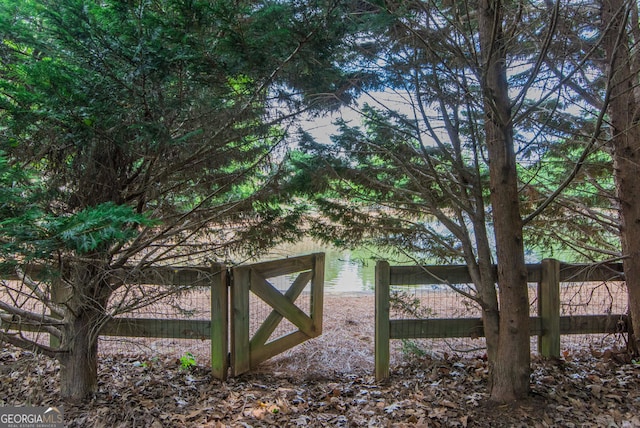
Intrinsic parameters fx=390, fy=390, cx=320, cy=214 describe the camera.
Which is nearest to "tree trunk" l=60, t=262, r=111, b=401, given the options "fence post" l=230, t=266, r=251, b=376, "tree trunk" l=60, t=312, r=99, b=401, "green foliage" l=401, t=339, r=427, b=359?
"tree trunk" l=60, t=312, r=99, b=401

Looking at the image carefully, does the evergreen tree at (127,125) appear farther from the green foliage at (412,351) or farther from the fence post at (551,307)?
the fence post at (551,307)

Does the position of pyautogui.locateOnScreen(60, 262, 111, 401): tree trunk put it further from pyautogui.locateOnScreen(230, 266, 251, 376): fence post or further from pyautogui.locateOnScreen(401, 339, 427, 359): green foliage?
pyautogui.locateOnScreen(401, 339, 427, 359): green foliage

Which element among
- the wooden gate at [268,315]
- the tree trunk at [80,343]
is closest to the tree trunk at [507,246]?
the wooden gate at [268,315]

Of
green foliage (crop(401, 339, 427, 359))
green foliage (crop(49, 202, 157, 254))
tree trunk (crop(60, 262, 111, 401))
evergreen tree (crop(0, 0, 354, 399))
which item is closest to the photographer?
green foliage (crop(49, 202, 157, 254))

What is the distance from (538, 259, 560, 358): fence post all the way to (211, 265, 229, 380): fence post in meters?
3.19

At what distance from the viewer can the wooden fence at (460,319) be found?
383 centimetres

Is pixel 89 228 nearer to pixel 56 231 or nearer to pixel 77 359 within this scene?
pixel 56 231

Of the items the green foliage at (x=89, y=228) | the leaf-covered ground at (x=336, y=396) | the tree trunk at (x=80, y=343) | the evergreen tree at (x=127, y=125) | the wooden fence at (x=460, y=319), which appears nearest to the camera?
the green foliage at (x=89, y=228)

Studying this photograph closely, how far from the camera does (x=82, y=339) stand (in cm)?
327

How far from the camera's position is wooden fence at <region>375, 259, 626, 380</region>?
383cm

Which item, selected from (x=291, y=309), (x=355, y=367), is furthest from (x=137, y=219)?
(x=355, y=367)

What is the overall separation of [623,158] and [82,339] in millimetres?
5138

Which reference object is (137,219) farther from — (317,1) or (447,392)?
(447,392)

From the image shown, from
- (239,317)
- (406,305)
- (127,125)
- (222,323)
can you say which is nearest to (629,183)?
(406,305)
